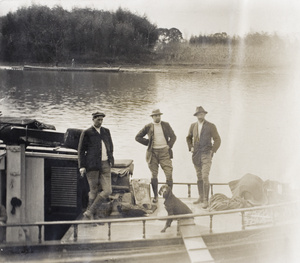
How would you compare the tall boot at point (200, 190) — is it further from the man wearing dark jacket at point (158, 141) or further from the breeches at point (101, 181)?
the breeches at point (101, 181)

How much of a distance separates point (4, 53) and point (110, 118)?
2.63 metres

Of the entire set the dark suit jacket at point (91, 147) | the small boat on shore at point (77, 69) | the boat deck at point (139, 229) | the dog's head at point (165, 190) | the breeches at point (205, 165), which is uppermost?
the small boat on shore at point (77, 69)

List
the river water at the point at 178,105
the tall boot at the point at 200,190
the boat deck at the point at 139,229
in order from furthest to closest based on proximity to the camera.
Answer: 1. the river water at the point at 178,105
2. the tall boot at the point at 200,190
3. the boat deck at the point at 139,229

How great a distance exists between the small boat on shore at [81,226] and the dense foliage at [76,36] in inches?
71.4

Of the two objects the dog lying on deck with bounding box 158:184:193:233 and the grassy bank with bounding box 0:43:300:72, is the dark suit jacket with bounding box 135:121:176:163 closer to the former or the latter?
the dog lying on deck with bounding box 158:184:193:233

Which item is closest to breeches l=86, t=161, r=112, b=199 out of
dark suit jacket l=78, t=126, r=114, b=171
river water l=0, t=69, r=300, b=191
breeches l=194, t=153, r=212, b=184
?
dark suit jacket l=78, t=126, r=114, b=171

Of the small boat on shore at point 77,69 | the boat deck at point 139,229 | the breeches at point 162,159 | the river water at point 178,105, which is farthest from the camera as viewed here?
the river water at point 178,105

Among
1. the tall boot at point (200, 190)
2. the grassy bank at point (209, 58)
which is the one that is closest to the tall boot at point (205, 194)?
the tall boot at point (200, 190)

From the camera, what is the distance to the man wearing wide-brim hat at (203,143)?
269 inches

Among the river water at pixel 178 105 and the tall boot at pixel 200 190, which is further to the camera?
the river water at pixel 178 105

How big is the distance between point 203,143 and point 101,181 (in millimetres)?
1678

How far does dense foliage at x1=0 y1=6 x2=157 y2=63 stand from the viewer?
24.7 ft

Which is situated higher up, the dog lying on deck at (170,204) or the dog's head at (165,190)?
the dog's head at (165,190)

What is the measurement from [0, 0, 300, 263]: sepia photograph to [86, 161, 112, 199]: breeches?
2cm
